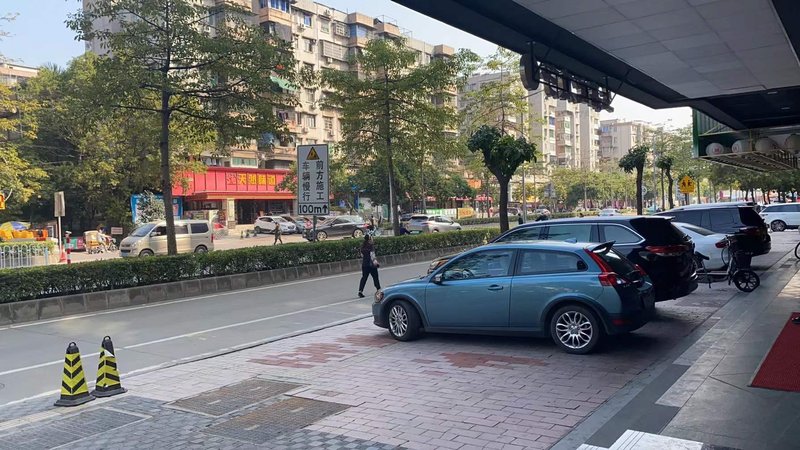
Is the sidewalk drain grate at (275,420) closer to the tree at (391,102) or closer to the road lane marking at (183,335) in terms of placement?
the road lane marking at (183,335)

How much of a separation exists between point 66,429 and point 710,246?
13387mm

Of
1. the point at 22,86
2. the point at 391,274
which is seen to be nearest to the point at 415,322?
the point at 391,274

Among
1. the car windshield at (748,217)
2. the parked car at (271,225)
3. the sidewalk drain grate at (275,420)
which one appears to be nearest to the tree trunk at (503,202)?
the car windshield at (748,217)

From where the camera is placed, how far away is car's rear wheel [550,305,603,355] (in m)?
7.66

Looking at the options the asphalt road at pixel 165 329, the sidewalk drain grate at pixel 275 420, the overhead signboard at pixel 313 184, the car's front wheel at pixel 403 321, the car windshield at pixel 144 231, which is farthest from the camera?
the car windshield at pixel 144 231

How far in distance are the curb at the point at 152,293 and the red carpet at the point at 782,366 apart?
13163 mm

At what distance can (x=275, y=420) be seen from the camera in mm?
5816

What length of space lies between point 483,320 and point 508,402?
2350 millimetres

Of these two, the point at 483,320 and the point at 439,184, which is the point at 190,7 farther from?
the point at 439,184

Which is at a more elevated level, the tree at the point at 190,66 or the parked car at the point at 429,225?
the tree at the point at 190,66

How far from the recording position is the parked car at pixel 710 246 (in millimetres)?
14061

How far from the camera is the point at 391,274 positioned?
20.3 metres

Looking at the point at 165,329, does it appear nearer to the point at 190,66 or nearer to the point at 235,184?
the point at 190,66

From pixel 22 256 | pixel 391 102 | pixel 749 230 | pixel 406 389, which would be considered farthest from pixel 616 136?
pixel 406 389
